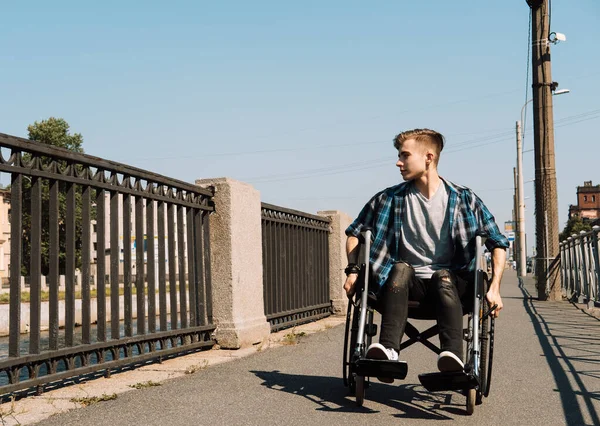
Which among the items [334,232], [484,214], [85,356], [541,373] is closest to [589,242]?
[334,232]

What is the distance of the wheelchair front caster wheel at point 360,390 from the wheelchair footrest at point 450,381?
0.48 meters

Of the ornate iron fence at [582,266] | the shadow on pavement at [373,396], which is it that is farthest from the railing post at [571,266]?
the shadow on pavement at [373,396]

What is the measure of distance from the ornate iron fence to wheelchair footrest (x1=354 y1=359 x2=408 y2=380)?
8.28 metres

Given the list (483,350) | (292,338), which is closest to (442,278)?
(483,350)

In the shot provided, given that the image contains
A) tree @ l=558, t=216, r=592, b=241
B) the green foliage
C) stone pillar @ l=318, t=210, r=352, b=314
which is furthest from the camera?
tree @ l=558, t=216, r=592, b=241

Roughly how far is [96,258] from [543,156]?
1390 cm

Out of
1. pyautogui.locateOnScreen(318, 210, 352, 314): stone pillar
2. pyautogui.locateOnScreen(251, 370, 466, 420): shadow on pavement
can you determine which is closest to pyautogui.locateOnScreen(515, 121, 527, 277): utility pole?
pyautogui.locateOnScreen(318, 210, 352, 314): stone pillar

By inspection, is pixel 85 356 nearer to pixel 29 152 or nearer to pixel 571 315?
pixel 29 152

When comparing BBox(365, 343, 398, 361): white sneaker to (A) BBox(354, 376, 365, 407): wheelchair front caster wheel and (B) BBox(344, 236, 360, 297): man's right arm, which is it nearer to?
(A) BBox(354, 376, 365, 407): wheelchair front caster wheel

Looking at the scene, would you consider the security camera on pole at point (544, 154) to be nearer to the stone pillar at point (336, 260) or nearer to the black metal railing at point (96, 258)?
the stone pillar at point (336, 260)

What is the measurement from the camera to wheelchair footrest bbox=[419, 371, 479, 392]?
14.2 feet

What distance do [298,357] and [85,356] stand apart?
7.44 ft

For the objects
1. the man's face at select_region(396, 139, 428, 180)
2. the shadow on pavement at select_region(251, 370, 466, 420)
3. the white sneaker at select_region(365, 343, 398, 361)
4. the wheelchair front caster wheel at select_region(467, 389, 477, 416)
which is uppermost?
the man's face at select_region(396, 139, 428, 180)

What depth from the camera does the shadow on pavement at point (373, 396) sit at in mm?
4758
